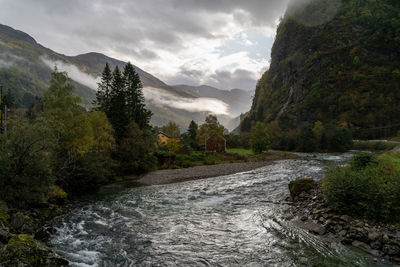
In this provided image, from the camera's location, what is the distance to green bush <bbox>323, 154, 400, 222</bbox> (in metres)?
12.2

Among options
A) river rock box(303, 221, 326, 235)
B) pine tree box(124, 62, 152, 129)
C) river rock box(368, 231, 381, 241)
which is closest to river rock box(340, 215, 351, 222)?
river rock box(303, 221, 326, 235)

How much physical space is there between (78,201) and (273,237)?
63.6 ft

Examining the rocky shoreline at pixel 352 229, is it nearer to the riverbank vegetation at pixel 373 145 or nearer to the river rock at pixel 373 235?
the river rock at pixel 373 235

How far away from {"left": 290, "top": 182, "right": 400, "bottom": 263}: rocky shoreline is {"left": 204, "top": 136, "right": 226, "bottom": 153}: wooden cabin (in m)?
63.0

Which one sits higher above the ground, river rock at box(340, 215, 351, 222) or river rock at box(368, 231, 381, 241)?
river rock at box(340, 215, 351, 222)

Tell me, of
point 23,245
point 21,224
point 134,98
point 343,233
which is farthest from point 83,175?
point 134,98

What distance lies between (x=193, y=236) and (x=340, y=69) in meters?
164

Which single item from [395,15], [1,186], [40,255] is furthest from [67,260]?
[395,15]

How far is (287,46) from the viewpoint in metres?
191

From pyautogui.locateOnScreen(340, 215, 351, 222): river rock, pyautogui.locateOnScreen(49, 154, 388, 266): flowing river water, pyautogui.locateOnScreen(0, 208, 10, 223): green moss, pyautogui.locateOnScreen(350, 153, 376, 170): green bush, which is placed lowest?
pyautogui.locateOnScreen(49, 154, 388, 266): flowing river water

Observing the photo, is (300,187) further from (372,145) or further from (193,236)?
(372,145)

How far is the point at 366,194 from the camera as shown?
12789 millimetres

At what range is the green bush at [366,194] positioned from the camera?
12219mm

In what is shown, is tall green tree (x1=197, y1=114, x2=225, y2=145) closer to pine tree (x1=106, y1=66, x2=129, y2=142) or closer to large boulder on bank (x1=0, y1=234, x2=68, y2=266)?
pine tree (x1=106, y1=66, x2=129, y2=142)
